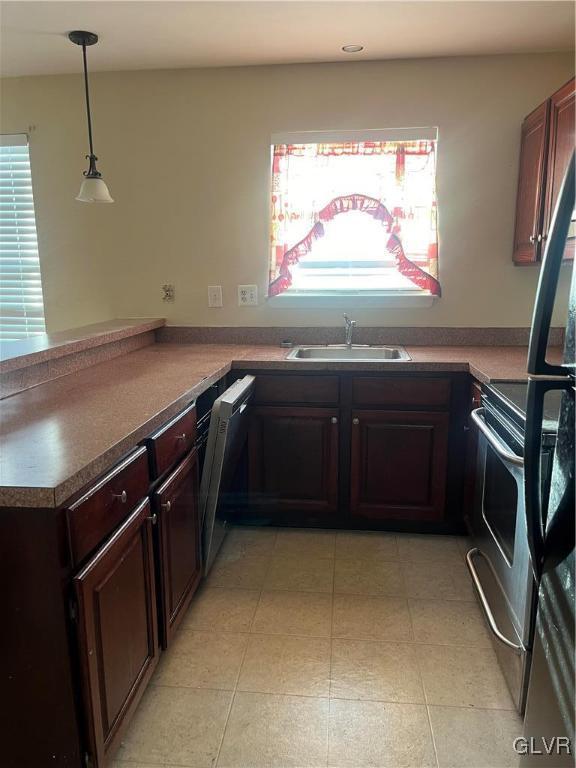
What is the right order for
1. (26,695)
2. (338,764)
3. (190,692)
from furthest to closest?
(190,692), (338,764), (26,695)

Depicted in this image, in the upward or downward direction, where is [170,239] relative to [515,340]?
upward

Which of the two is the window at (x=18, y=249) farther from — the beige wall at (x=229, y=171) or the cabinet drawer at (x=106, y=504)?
the cabinet drawer at (x=106, y=504)

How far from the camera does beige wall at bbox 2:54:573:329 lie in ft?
8.89

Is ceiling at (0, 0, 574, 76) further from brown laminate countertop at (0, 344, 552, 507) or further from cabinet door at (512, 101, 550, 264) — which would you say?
brown laminate countertop at (0, 344, 552, 507)

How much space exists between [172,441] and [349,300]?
1565mm

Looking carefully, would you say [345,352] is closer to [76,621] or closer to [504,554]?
[504,554]

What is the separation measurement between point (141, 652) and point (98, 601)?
15.5 inches

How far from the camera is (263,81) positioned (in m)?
2.78

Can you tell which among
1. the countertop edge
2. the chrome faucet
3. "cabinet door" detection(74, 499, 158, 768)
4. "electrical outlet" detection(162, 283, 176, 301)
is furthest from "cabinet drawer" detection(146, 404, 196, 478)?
"electrical outlet" detection(162, 283, 176, 301)

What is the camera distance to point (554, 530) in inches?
40.6

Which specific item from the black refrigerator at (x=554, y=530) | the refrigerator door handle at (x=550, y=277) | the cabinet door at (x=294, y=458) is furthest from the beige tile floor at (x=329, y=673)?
the refrigerator door handle at (x=550, y=277)

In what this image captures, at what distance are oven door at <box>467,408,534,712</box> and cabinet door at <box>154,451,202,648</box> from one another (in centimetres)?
98

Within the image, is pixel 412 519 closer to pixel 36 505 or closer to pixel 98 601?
pixel 98 601

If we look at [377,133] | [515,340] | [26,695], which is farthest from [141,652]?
[377,133]
